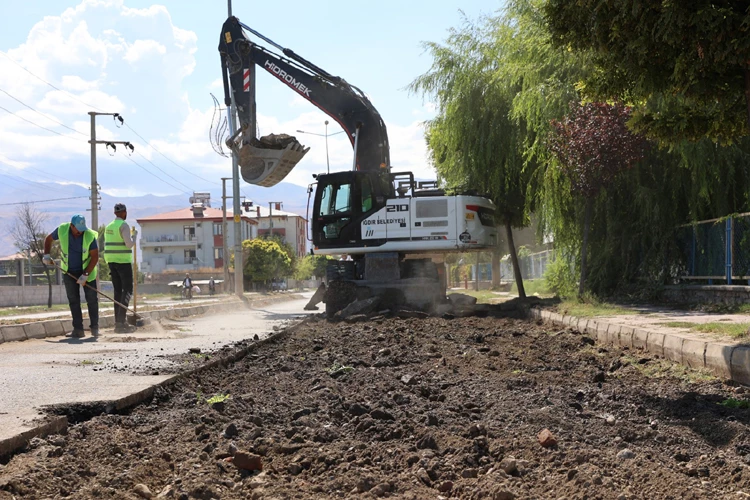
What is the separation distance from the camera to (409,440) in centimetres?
398

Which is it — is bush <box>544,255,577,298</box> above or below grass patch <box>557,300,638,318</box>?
above

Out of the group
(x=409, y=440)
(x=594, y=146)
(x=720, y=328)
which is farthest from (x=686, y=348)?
(x=594, y=146)

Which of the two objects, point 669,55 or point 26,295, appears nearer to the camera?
point 669,55

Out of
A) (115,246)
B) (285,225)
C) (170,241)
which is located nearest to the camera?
(115,246)

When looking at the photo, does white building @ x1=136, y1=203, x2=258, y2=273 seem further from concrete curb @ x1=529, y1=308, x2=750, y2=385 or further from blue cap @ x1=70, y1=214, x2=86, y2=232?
concrete curb @ x1=529, y1=308, x2=750, y2=385

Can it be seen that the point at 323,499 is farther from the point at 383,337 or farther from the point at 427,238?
the point at 427,238

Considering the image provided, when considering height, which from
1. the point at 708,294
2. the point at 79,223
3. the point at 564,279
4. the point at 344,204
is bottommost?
the point at 708,294

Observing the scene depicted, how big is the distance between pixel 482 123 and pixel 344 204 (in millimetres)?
3924

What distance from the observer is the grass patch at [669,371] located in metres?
6.48

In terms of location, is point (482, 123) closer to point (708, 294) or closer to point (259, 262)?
point (708, 294)

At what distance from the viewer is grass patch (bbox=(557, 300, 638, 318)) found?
11.5m

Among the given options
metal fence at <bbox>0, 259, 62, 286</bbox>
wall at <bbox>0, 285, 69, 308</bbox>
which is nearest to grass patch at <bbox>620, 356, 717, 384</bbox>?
wall at <bbox>0, 285, 69, 308</bbox>

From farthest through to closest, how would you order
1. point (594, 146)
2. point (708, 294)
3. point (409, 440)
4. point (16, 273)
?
point (16, 273) < point (594, 146) < point (708, 294) < point (409, 440)

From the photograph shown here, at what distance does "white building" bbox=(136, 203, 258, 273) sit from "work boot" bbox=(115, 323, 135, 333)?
298 ft
